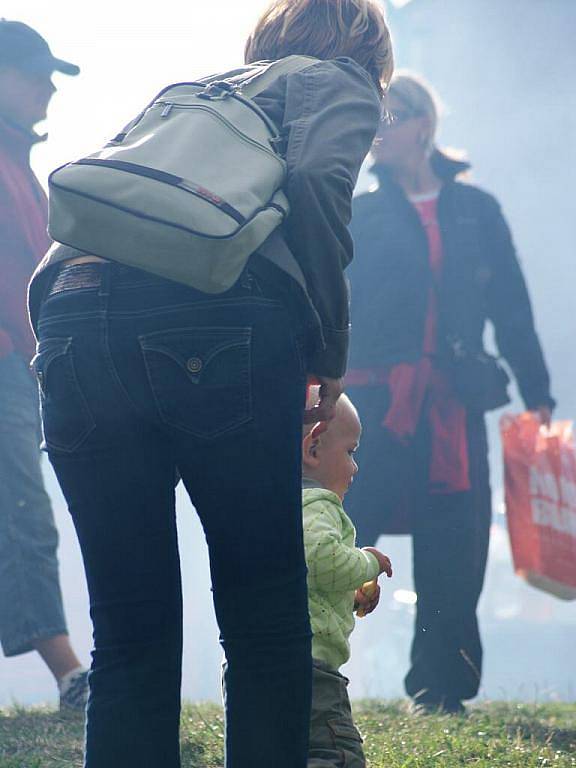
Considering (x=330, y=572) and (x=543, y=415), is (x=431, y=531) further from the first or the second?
(x=330, y=572)

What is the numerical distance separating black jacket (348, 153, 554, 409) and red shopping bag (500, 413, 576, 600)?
16 cm

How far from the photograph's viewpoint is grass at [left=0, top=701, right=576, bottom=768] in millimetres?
2799

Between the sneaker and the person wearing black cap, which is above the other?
the person wearing black cap

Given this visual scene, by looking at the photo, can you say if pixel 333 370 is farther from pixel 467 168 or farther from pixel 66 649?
pixel 467 168

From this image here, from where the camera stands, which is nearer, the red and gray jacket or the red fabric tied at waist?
the red and gray jacket

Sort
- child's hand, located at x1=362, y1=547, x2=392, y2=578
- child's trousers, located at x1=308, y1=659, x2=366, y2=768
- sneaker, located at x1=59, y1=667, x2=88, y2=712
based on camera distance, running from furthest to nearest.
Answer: sneaker, located at x1=59, y1=667, x2=88, y2=712
child's hand, located at x1=362, y1=547, x2=392, y2=578
child's trousers, located at x1=308, y1=659, x2=366, y2=768

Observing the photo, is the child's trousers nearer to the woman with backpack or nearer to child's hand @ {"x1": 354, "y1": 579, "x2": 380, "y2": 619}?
child's hand @ {"x1": 354, "y1": 579, "x2": 380, "y2": 619}

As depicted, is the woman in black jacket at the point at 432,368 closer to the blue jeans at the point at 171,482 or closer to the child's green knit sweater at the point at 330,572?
the child's green knit sweater at the point at 330,572

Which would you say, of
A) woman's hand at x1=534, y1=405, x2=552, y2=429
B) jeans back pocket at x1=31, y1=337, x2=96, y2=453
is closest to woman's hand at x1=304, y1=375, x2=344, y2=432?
jeans back pocket at x1=31, y1=337, x2=96, y2=453

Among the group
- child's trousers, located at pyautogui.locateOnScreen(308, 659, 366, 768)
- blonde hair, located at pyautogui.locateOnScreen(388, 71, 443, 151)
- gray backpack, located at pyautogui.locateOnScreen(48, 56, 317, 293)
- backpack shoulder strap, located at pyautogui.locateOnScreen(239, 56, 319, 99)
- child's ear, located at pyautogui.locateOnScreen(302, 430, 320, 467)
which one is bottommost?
child's trousers, located at pyautogui.locateOnScreen(308, 659, 366, 768)

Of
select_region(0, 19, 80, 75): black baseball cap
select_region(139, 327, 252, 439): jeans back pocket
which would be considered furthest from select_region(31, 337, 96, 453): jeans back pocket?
select_region(0, 19, 80, 75): black baseball cap

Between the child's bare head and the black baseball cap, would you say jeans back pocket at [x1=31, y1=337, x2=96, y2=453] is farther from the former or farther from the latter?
the black baseball cap

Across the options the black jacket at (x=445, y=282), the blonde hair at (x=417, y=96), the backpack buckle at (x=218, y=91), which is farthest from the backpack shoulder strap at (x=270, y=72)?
the blonde hair at (x=417, y=96)

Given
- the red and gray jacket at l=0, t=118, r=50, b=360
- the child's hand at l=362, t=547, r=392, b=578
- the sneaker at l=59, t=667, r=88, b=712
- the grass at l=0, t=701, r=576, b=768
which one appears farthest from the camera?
the red and gray jacket at l=0, t=118, r=50, b=360
